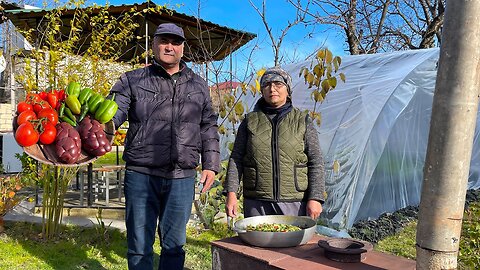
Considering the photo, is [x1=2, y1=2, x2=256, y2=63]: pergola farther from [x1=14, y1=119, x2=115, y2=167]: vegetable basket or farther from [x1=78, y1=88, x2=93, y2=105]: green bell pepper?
[x1=14, y1=119, x2=115, y2=167]: vegetable basket

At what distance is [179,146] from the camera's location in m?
2.90

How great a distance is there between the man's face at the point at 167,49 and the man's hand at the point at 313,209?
4.21ft

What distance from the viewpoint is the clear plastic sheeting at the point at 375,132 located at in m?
5.78

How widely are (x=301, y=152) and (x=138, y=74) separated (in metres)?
1.18

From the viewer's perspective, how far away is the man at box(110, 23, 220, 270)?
9.30 feet

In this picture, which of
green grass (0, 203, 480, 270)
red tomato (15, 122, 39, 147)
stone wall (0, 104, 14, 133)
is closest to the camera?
red tomato (15, 122, 39, 147)

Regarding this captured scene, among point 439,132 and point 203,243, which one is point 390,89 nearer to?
point 203,243

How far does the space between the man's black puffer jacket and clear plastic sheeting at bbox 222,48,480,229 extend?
329cm

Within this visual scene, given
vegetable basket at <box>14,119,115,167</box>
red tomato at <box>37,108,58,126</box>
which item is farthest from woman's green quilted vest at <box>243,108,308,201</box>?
red tomato at <box>37,108,58,126</box>

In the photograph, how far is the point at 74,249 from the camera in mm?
4578

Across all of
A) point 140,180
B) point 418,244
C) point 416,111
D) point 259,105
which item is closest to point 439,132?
point 418,244

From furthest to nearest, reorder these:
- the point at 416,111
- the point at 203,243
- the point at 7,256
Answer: the point at 416,111 < the point at 203,243 < the point at 7,256

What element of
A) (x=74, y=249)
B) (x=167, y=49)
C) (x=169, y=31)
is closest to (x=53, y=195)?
(x=74, y=249)

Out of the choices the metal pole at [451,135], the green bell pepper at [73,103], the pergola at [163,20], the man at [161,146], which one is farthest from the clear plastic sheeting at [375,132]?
the metal pole at [451,135]
